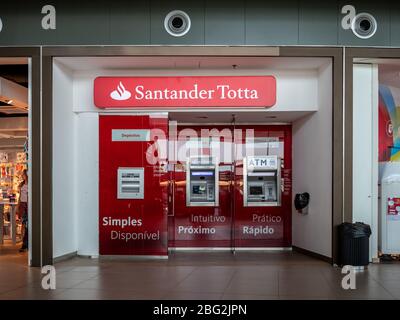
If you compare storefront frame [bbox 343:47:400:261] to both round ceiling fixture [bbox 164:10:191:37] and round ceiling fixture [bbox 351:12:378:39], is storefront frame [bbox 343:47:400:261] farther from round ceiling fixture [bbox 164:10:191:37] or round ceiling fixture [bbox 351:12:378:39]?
round ceiling fixture [bbox 164:10:191:37]

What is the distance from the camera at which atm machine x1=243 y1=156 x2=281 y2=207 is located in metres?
10.3

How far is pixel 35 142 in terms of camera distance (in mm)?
8344

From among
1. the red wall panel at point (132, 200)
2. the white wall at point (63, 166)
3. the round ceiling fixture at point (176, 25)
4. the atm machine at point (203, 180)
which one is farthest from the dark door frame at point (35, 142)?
the atm machine at point (203, 180)

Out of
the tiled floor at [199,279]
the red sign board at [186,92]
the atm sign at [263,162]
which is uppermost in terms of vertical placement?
the red sign board at [186,92]

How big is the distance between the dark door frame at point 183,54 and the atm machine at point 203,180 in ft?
8.94

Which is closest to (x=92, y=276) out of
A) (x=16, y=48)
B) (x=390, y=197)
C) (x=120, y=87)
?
(x=120, y=87)

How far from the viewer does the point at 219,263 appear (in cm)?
875

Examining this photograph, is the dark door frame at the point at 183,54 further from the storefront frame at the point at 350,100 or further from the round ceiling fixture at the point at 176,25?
the round ceiling fixture at the point at 176,25

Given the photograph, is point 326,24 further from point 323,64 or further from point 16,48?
point 16,48

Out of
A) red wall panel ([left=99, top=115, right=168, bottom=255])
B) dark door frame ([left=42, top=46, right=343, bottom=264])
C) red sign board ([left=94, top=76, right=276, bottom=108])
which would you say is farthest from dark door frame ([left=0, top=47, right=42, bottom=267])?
red wall panel ([left=99, top=115, right=168, bottom=255])

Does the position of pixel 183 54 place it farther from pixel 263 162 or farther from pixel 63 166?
pixel 263 162

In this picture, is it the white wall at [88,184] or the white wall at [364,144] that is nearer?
the white wall at [364,144]

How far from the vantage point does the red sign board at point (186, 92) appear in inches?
350

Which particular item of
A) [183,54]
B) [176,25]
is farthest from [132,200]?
[176,25]
